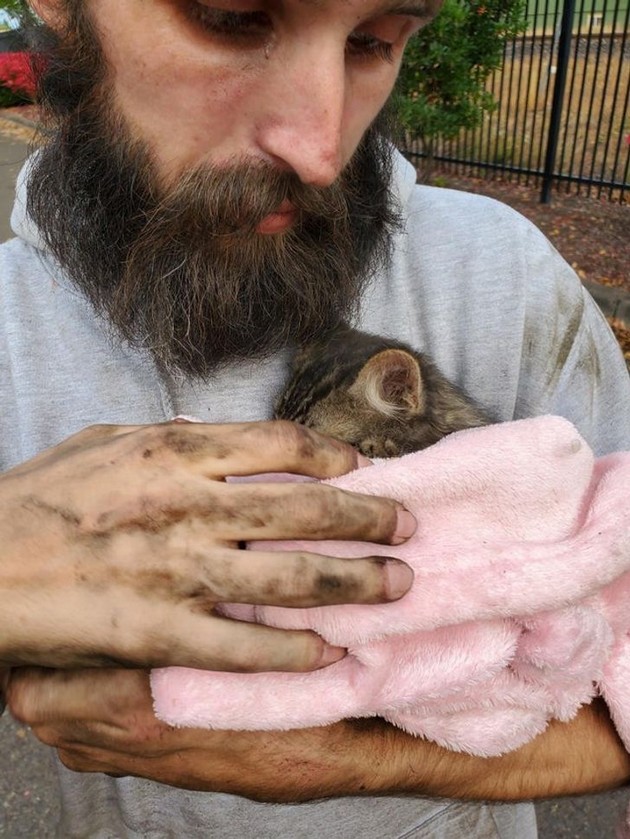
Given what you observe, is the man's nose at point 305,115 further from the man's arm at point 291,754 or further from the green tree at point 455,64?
the green tree at point 455,64

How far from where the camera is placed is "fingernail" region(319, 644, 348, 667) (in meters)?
1.23

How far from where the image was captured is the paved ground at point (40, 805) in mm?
3359

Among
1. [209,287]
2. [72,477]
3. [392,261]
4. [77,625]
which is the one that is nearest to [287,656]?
[77,625]

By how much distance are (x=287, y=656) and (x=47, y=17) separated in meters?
1.73

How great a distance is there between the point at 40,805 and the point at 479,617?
319cm

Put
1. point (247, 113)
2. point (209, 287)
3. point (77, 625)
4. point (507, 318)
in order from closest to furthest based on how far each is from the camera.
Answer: point (77, 625), point (247, 113), point (209, 287), point (507, 318)

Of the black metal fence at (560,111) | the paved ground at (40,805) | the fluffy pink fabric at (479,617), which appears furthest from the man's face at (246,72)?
the black metal fence at (560,111)

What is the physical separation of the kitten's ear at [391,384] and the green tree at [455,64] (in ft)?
18.4

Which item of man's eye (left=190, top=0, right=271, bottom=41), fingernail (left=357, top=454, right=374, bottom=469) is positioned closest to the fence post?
man's eye (left=190, top=0, right=271, bottom=41)

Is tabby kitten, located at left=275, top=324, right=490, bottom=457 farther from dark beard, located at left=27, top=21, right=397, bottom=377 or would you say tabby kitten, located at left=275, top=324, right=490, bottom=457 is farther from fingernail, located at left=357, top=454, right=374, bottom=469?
fingernail, located at left=357, top=454, right=374, bottom=469

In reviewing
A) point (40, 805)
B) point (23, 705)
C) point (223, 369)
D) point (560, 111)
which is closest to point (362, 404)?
point (223, 369)

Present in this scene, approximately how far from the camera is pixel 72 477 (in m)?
1.22

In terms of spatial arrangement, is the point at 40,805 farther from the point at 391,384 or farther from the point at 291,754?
the point at 391,384

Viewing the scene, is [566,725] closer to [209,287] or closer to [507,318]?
[507,318]
